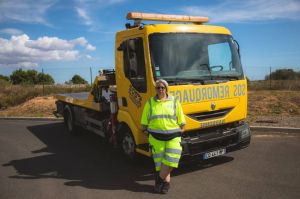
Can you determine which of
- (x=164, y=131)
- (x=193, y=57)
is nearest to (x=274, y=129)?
(x=193, y=57)

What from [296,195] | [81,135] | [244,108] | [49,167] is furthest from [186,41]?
[81,135]

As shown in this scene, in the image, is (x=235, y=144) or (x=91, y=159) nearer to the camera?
(x=235, y=144)

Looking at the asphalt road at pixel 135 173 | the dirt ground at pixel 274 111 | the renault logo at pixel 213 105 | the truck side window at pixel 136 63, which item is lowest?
the asphalt road at pixel 135 173

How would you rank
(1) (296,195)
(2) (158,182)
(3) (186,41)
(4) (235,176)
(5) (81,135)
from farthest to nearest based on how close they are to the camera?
(5) (81,135)
(3) (186,41)
(4) (235,176)
(2) (158,182)
(1) (296,195)

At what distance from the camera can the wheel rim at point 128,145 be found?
6.89 meters

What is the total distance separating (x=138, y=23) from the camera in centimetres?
679

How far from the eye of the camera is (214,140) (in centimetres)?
626

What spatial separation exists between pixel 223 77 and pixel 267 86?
16.7 meters

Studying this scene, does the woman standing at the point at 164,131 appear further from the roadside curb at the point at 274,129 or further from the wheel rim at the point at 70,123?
the wheel rim at the point at 70,123

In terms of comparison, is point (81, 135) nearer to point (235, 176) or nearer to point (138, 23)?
point (138, 23)

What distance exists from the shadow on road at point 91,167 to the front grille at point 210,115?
1.00 meters

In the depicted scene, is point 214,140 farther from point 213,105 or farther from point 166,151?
point 166,151

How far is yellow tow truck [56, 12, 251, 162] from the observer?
609cm

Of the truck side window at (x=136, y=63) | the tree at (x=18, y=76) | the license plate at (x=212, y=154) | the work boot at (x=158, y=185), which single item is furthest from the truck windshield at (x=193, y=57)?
the tree at (x=18, y=76)
